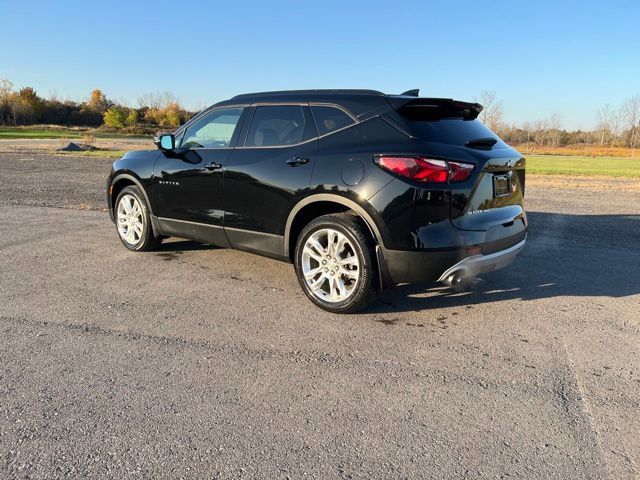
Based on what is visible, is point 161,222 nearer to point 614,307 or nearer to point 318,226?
point 318,226

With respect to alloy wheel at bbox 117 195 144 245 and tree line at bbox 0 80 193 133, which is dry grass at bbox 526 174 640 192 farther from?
tree line at bbox 0 80 193 133

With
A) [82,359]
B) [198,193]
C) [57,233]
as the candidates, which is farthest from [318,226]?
[57,233]

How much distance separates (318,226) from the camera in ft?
13.5

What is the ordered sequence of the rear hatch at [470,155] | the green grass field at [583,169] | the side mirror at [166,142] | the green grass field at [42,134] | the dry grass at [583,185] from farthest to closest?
the green grass field at [42,134], the green grass field at [583,169], the dry grass at [583,185], the side mirror at [166,142], the rear hatch at [470,155]

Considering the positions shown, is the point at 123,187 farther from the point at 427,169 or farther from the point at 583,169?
the point at 583,169

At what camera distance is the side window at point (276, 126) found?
4.44 metres

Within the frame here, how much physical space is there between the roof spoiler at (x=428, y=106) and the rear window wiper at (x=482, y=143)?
33 cm

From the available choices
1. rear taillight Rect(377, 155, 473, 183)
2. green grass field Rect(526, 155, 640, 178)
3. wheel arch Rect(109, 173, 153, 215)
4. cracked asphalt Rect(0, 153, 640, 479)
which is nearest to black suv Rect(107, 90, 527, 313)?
rear taillight Rect(377, 155, 473, 183)

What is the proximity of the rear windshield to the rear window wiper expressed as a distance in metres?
0.03

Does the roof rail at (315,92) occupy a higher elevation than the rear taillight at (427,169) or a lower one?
higher

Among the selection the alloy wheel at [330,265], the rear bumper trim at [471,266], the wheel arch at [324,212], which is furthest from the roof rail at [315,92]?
the rear bumper trim at [471,266]

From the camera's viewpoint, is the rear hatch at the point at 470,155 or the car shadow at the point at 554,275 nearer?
the rear hatch at the point at 470,155

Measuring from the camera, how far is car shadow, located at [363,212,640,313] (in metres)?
4.57

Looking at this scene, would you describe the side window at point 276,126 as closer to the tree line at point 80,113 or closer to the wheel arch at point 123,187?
the wheel arch at point 123,187
